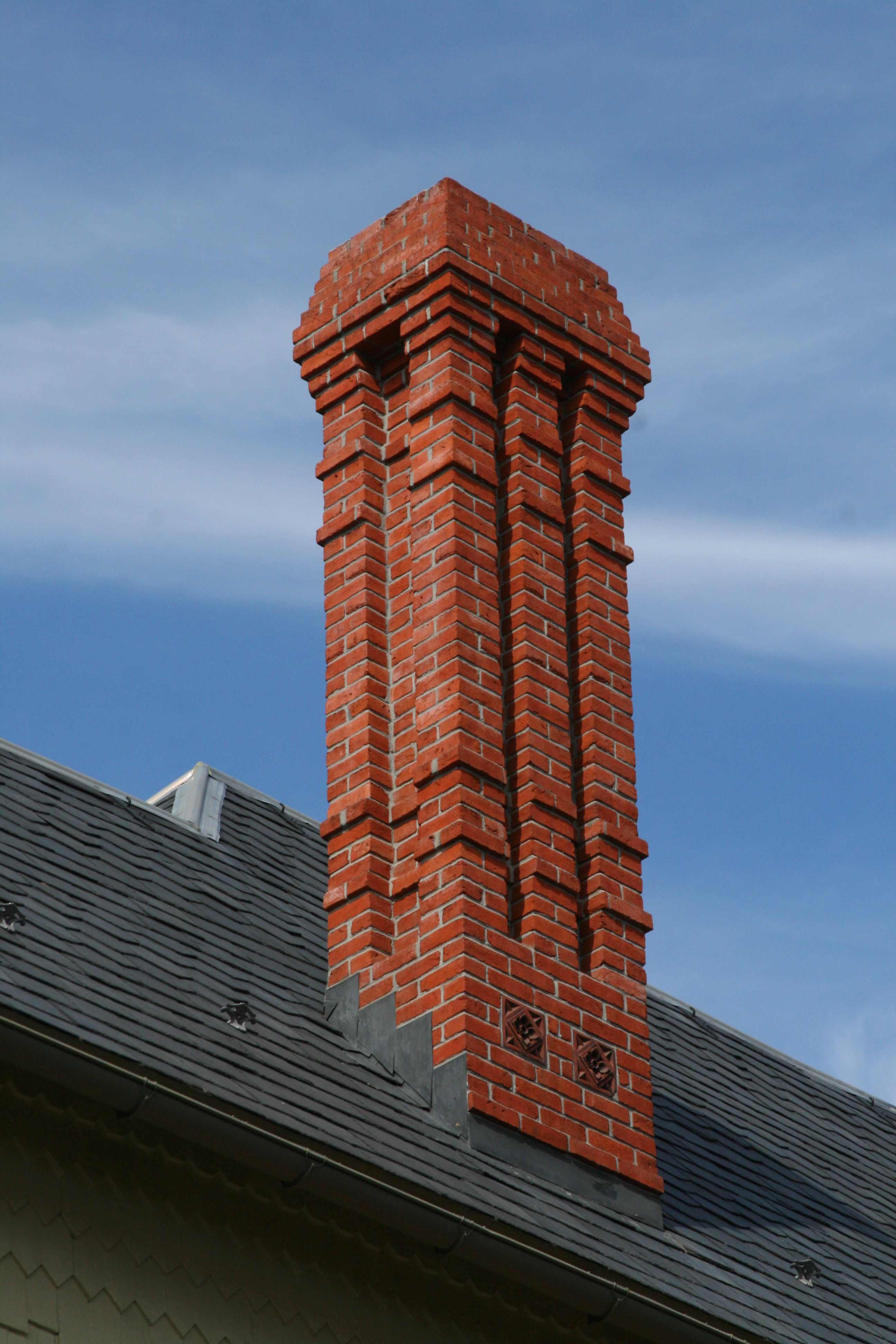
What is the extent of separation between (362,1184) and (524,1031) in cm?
196

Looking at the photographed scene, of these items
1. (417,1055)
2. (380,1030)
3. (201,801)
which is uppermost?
(201,801)

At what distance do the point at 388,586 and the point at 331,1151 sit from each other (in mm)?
3571

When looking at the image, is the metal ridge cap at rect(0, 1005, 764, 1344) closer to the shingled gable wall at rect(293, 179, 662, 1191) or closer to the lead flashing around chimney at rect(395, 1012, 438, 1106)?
the shingled gable wall at rect(293, 179, 662, 1191)

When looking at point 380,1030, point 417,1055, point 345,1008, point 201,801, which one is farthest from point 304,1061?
point 201,801

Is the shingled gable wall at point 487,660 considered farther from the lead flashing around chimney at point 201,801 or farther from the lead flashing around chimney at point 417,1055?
the lead flashing around chimney at point 201,801

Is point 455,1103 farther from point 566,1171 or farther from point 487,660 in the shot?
point 487,660

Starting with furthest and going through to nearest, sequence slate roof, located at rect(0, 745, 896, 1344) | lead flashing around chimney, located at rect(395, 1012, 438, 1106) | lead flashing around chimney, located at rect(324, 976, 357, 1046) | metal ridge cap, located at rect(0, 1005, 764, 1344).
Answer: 1. lead flashing around chimney, located at rect(324, 976, 357, 1046)
2. lead flashing around chimney, located at rect(395, 1012, 438, 1106)
3. slate roof, located at rect(0, 745, 896, 1344)
4. metal ridge cap, located at rect(0, 1005, 764, 1344)

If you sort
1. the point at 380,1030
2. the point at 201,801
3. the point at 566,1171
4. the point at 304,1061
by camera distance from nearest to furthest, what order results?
1. the point at 304,1061
2. the point at 566,1171
3. the point at 380,1030
4. the point at 201,801

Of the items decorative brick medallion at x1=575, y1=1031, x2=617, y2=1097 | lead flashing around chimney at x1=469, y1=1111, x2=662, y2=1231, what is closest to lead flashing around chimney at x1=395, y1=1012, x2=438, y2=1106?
lead flashing around chimney at x1=469, y1=1111, x2=662, y2=1231

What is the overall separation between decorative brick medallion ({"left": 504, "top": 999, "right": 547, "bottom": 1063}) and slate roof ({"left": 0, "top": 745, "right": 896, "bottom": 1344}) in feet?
1.56

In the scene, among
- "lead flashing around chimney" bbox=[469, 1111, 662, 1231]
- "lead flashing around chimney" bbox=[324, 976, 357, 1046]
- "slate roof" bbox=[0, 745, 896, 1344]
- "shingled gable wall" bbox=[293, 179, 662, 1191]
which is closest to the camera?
"slate roof" bbox=[0, 745, 896, 1344]

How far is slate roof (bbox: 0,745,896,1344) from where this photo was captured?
7.58 meters

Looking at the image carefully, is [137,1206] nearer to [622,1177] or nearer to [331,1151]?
[331,1151]

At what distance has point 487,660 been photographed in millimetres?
9695
